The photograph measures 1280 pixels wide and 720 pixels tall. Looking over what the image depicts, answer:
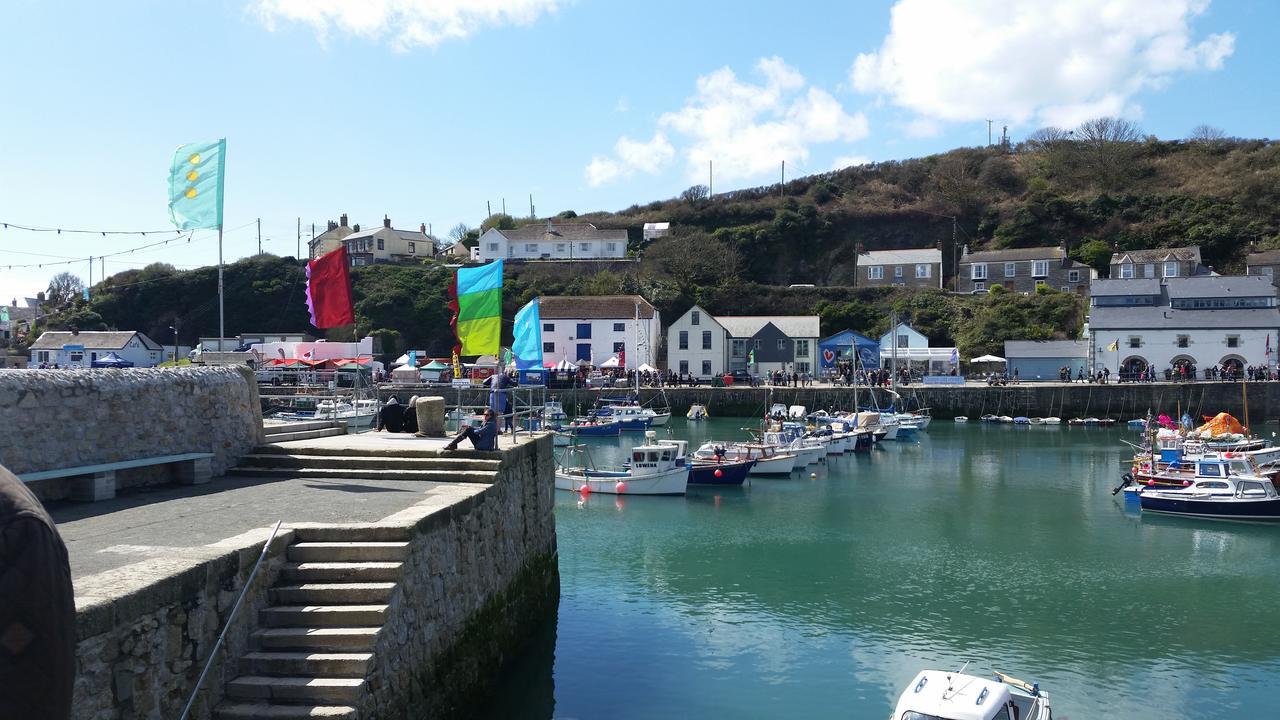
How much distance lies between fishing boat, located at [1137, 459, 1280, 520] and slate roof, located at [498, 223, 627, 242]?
72410mm

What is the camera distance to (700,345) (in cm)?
Answer: 7400

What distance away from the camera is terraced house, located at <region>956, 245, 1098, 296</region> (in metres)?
87.3

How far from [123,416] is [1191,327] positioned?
70.7 metres

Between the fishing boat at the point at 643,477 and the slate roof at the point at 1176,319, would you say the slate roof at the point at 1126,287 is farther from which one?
the fishing boat at the point at 643,477

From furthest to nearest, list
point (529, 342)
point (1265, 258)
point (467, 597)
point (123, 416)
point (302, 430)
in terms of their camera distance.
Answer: point (1265, 258)
point (529, 342)
point (302, 430)
point (123, 416)
point (467, 597)

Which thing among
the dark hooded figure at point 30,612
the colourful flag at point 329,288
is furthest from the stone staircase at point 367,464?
the dark hooded figure at point 30,612

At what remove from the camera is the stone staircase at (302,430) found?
58.2ft

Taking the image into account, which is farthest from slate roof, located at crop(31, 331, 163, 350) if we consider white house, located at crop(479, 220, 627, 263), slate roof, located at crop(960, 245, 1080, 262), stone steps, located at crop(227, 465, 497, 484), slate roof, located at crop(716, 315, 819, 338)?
slate roof, located at crop(960, 245, 1080, 262)

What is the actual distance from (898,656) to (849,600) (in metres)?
3.89

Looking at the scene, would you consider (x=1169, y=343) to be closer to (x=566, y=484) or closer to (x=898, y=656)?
(x=566, y=484)

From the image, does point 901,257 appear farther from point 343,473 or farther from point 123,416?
point 123,416

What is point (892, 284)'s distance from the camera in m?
93.1

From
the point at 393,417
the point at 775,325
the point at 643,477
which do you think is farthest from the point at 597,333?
the point at 393,417

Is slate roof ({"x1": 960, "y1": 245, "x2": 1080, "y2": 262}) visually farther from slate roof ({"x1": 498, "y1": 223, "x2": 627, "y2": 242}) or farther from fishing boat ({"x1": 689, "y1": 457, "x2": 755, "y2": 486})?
fishing boat ({"x1": 689, "y1": 457, "x2": 755, "y2": 486})
